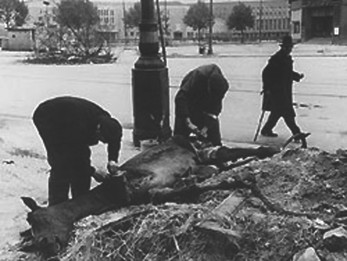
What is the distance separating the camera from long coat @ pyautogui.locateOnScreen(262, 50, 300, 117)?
9.18 meters

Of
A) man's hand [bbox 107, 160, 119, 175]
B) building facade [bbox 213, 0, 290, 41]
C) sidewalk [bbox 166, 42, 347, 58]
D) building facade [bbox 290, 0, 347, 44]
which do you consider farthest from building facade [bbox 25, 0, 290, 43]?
man's hand [bbox 107, 160, 119, 175]

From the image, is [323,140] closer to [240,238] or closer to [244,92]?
[240,238]

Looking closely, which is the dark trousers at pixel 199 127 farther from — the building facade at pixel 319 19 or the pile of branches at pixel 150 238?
the building facade at pixel 319 19

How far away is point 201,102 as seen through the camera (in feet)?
20.9

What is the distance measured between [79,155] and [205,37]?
6171 cm

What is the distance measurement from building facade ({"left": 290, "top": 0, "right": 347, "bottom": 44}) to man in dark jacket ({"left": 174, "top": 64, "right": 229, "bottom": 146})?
48.7 metres

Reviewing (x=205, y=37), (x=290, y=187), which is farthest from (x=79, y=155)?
(x=205, y=37)

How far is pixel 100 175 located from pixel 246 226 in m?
1.56

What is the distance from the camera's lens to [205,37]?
65.8 meters

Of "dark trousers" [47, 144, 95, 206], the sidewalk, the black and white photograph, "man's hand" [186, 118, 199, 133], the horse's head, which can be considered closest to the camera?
the black and white photograph

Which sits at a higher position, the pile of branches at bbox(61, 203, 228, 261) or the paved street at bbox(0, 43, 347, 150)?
the pile of branches at bbox(61, 203, 228, 261)

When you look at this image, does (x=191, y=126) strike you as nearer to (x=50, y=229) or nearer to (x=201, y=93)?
(x=201, y=93)

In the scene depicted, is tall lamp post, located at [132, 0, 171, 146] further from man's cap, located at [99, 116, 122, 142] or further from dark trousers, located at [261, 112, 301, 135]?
man's cap, located at [99, 116, 122, 142]

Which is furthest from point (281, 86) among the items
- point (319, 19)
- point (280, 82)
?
point (319, 19)
